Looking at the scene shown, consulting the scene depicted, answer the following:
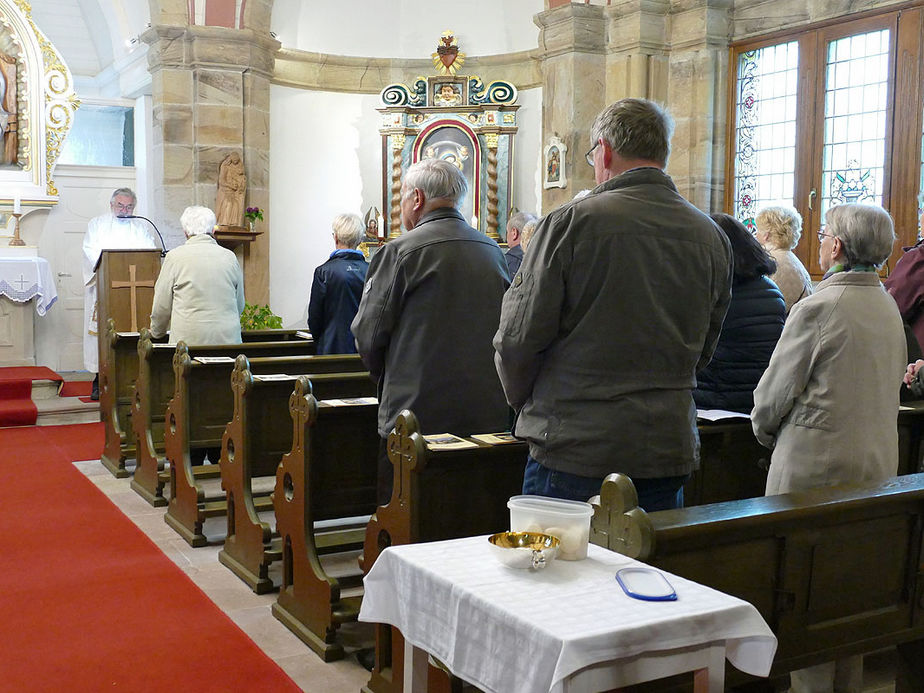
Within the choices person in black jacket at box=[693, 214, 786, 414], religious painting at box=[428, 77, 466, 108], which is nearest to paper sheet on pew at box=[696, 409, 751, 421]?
person in black jacket at box=[693, 214, 786, 414]

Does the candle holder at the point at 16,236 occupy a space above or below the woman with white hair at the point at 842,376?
above

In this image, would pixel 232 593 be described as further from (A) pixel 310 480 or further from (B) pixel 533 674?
(B) pixel 533 674

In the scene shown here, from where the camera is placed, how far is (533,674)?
5.11 ft

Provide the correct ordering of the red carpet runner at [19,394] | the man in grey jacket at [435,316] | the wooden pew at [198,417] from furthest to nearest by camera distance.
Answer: the red carpet runner at [19,394] < the wooden pew at [198,417] < the man in grey jacket at [435,316]

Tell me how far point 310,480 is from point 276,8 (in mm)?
8855

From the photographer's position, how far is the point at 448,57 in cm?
1148

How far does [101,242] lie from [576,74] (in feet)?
16.5

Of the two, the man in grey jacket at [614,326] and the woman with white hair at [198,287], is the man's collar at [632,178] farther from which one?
the woman with white hair at [198,287]

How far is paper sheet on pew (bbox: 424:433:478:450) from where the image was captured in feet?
9.83

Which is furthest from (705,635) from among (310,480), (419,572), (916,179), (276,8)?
(276,8)

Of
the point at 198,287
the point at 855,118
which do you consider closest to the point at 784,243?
the point at 198,287

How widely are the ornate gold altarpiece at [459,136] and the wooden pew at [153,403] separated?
17.5 feet

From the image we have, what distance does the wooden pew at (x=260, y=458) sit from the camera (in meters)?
4.08

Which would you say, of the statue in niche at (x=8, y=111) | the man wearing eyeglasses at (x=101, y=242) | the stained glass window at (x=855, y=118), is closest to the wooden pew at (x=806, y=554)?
the stained glass window at (x=855, y=118)
